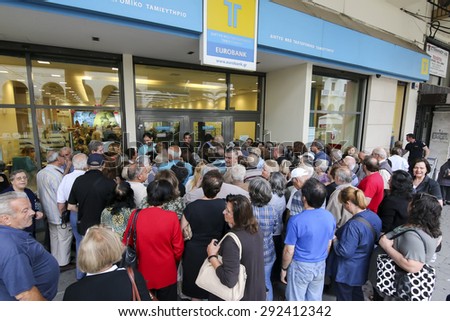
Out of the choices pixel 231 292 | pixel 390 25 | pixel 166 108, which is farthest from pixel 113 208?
pixel 390 25

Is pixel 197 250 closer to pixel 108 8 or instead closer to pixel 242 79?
pixel 108 8

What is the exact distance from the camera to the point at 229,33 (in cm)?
430

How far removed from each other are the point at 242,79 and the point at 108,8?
15.6 ft

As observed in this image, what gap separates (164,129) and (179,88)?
121 centimetres

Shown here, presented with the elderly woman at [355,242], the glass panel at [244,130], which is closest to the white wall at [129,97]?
the glass panel at [244,130]

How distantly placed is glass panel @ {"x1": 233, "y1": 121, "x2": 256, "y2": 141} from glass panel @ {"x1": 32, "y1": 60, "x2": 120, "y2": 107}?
3447 mm

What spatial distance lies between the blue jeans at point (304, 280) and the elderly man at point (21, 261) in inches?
77.9

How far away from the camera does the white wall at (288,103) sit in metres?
6.66

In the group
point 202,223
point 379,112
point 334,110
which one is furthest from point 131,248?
point 379,112

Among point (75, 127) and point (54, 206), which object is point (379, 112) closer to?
point (75, 127)

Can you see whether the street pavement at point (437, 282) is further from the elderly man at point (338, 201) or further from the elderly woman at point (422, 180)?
the elderly woman at point (422, 180)

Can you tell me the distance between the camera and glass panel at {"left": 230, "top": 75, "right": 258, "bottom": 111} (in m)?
7.30

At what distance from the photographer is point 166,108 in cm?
623

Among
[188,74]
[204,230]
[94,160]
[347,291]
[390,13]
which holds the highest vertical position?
[390,13]
